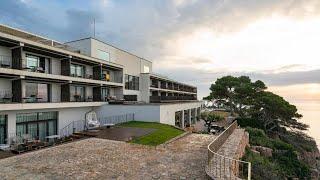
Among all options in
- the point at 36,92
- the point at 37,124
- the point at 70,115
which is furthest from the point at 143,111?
the point at 36,92

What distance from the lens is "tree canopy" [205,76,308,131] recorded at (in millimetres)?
43469

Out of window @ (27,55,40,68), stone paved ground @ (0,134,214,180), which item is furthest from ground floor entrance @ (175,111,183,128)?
window @ (27,55,40,68)

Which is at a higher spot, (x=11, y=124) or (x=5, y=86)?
(x=5, y=86)

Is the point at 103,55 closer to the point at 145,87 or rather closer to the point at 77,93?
the point at 77,93

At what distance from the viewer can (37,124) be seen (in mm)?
22781

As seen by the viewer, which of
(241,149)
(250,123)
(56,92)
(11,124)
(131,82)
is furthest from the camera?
(250,123)

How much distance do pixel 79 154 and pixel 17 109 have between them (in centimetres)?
801

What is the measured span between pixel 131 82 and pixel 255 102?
23316 mm

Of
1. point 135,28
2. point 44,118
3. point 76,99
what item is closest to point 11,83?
point 44,118

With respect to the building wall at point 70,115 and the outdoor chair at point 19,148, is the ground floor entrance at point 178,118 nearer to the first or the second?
the building wall at point 70,115

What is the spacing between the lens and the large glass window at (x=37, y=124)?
2116 cm

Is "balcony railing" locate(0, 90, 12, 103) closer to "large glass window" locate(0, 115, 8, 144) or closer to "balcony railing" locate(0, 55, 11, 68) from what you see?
"large glass window" locate(0, 115, 8, 144)

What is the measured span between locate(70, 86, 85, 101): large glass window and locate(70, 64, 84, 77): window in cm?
147

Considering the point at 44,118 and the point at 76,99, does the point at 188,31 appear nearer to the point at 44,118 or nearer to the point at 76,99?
the point at 76,99
